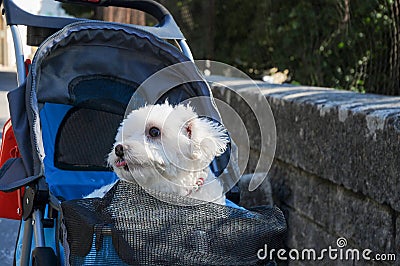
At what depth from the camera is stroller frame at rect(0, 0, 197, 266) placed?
302 centimetres

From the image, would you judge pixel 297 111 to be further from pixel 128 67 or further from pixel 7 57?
pixel 7 57

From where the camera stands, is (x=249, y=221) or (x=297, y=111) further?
(x=297, y=111)

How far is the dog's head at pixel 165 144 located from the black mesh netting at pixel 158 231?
506 millimetres

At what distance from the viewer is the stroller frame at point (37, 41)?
3.02m

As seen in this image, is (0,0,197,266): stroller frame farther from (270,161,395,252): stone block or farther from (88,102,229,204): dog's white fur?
(270,161,395,252): stone block

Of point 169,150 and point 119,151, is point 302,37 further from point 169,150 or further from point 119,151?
point 119,151

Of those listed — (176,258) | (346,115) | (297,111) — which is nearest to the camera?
(176,258)

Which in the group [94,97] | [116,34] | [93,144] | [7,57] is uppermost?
[116,34]

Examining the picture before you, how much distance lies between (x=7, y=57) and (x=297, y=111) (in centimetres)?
1621

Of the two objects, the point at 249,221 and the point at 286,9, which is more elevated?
the point at 249,221

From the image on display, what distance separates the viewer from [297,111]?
14.1ft

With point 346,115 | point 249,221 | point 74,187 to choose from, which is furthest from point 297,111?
point 249,221

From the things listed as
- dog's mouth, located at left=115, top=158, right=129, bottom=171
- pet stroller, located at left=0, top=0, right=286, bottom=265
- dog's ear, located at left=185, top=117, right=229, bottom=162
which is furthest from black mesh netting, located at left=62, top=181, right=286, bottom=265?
dog's ear, located at left=185, top=117, right=229, bottom=162

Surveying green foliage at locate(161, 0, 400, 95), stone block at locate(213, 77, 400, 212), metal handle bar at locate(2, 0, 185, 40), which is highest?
metal handle bar at locate(2, 0, 185, 40)
